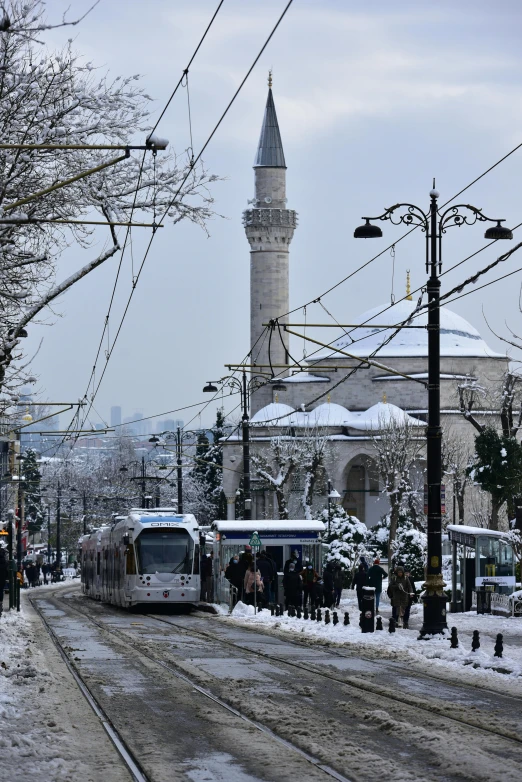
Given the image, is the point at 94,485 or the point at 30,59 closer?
the point at 30,59

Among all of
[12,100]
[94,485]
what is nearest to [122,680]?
[12,100]

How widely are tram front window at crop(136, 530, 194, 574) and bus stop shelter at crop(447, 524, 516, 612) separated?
5.82 m

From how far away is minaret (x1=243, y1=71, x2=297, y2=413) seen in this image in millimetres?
92625

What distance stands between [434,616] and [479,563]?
35.5 ft

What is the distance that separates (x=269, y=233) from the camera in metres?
93.8

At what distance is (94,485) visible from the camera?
129625 mm

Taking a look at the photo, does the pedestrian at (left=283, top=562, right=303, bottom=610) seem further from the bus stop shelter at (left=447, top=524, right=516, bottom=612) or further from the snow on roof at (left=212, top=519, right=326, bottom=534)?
the snow on roof at (left=212, top=519, right=326, bottom=534)

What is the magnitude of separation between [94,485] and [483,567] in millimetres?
100722

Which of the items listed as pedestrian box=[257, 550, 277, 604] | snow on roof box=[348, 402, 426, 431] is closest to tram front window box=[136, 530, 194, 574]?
pedestrian box=[257, 550, 277, 604]

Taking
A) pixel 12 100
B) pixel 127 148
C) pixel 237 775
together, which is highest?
pixel 12 100

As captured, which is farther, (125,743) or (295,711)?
(295,711)

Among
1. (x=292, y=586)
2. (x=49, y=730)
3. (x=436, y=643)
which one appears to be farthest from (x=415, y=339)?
(x=49, y=730)

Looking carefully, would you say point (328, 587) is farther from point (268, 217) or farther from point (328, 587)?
point (268, 217)

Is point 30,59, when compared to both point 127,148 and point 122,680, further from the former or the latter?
point 122,680
